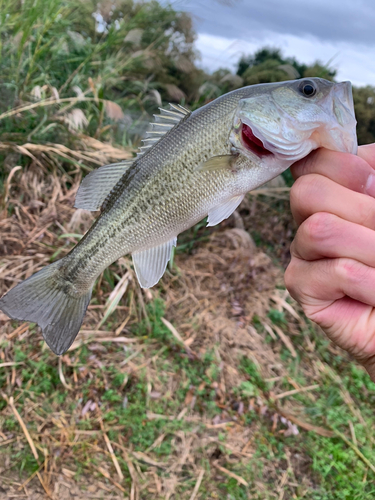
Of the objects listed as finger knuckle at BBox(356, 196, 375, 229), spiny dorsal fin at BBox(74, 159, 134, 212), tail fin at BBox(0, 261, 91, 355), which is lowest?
tail fin at BBox(0, 261, 91, 355)

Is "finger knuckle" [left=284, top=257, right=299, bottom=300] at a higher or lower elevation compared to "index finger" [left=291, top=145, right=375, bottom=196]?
lower

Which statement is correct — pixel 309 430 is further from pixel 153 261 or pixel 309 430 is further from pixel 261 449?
pixel 153 261

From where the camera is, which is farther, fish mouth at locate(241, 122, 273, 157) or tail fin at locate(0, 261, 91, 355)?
tail fin at locate(0, 261, 91, 355)

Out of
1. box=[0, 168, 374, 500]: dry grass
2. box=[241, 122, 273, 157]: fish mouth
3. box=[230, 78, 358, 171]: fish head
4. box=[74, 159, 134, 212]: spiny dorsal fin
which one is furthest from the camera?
box=[0, 168, 374, 500]: dry grass

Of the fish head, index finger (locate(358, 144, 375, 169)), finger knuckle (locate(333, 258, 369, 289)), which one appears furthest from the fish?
finger knuckle (locate(333, 258, 369, 289))

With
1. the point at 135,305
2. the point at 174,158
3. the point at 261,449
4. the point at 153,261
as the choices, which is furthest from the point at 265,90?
the point at 261,449

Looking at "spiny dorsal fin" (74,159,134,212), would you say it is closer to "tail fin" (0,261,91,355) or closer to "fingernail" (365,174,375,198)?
"tail fin" (0,261,91,355)

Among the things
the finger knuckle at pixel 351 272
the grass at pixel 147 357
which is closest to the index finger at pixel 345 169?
the finger knuckle at pixel 351 272
